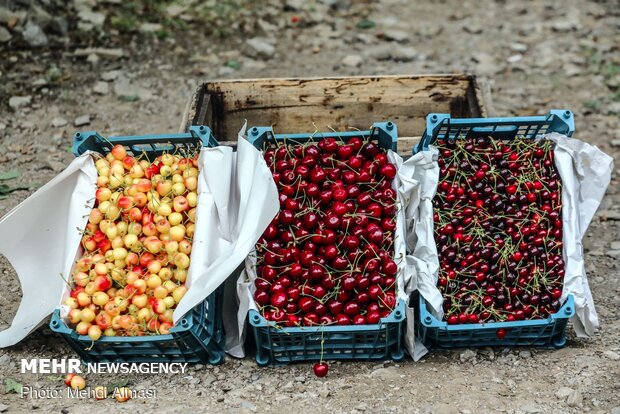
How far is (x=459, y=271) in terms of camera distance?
136 inches

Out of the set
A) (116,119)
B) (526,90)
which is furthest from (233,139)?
(526,90)

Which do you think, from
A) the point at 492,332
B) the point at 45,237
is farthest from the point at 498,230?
the point at 45,237

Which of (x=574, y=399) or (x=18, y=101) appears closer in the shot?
(x=574, y=399)

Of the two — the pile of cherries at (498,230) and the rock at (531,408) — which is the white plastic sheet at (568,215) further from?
the rock at (531,408)

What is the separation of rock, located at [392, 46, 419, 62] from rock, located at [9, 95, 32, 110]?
373 centimetres

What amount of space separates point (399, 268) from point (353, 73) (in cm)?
343

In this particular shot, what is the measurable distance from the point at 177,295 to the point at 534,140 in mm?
2349

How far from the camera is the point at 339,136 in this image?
12.3 feet

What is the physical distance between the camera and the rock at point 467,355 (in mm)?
3539

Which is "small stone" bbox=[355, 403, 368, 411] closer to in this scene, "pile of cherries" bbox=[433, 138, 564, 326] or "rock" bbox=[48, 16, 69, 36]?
"pile of cherries" bbox=[433, 138, 564, 326]

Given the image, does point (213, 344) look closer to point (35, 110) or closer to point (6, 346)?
point (6, 346)

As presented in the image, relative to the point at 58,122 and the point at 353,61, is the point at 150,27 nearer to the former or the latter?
the point at 58,122

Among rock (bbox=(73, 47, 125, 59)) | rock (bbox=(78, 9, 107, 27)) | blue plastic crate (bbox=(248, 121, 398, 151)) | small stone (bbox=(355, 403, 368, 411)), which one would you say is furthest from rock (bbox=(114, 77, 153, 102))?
small stone (bbox=(355, 403, 368, 411))

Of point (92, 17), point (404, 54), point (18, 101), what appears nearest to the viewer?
point (18, 101)
